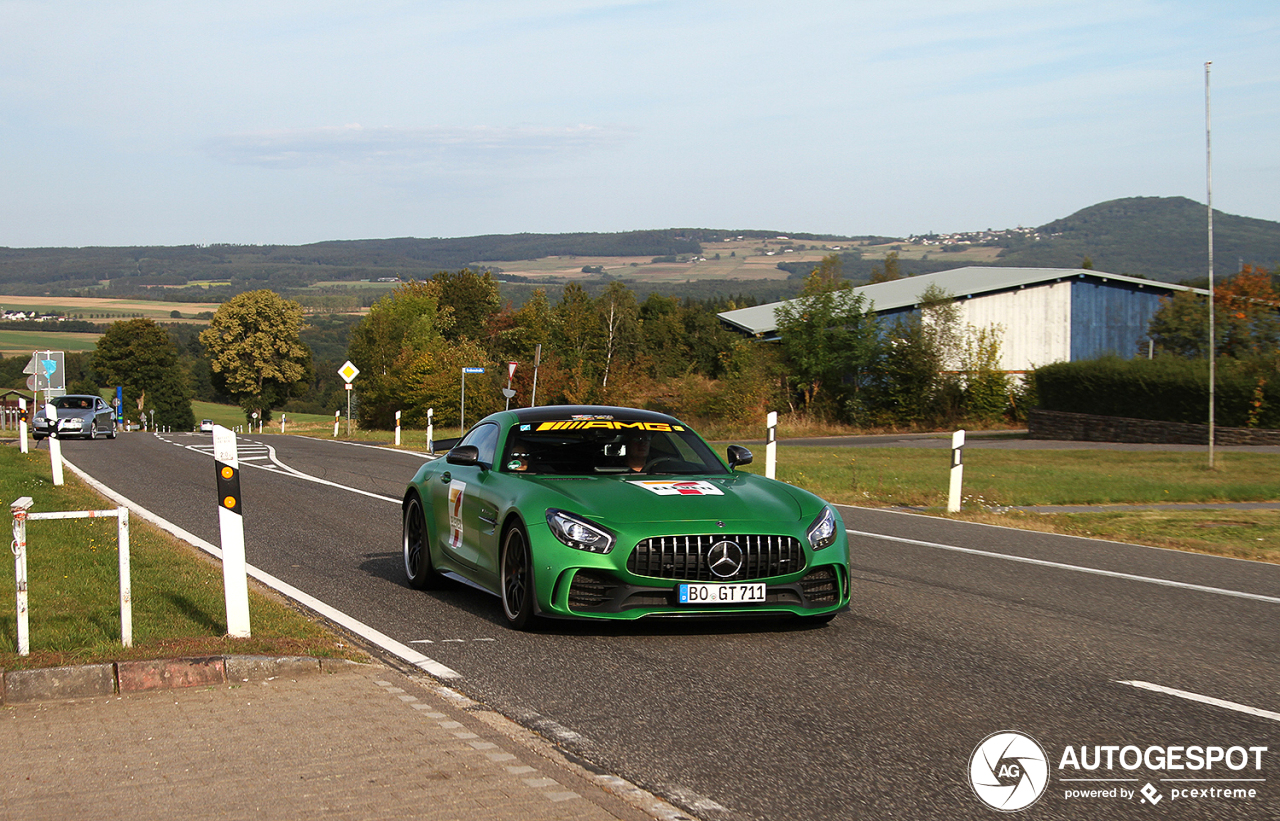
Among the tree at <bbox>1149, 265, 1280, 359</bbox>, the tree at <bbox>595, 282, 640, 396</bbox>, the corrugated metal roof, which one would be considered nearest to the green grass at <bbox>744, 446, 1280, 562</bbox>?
the tree at <bbox>1149, 265, 1280, 359</bbox>

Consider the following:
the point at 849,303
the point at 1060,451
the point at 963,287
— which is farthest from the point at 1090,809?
the point at 963,287

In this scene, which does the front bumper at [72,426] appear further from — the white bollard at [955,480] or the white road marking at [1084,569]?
the white road marking at [1084,569]

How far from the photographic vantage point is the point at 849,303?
45500mm

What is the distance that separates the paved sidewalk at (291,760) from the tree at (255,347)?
323 feet

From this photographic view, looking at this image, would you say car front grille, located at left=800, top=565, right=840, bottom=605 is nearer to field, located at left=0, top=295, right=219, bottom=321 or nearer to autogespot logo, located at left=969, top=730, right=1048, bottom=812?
autogespot logo, located at left=969, top=730, right=1048, bottom=812

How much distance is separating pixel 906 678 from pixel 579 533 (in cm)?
205

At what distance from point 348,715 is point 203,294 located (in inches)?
6245

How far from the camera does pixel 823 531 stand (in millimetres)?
7375

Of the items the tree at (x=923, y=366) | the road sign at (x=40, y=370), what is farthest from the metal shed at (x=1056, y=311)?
the road sign at (x=40, y=370)

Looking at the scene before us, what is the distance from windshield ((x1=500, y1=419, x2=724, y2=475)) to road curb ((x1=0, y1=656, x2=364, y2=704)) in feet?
8.08

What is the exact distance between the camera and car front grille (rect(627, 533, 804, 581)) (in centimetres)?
693

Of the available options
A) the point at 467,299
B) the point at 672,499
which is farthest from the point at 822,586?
the point at 467,299

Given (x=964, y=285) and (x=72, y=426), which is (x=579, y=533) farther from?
(x=964, y=285)

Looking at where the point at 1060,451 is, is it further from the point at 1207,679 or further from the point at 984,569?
the point at 1207,679
